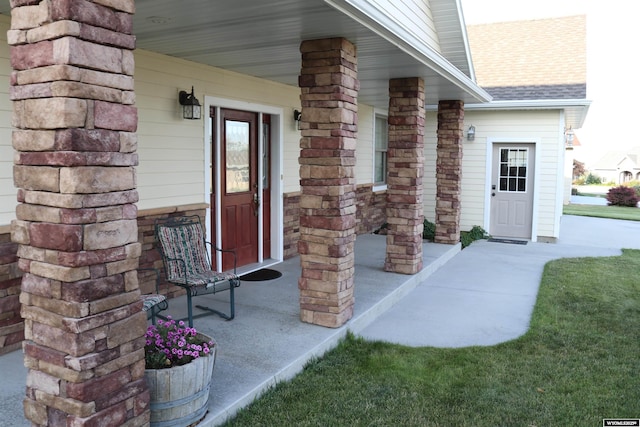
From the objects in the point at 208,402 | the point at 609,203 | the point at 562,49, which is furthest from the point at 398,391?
the point at 609,203

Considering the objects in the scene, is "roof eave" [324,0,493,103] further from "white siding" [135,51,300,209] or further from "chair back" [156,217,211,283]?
"chair back" [156,217,211,283]

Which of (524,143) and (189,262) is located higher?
(524,143)

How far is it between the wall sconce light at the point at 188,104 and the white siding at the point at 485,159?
22.1ft

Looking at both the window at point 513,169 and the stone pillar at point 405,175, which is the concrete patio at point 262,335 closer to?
the stone pillar at point 405,175

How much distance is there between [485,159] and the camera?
10844mm

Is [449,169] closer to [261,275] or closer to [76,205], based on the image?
[261,275]

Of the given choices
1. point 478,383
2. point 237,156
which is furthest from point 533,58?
point 478,383

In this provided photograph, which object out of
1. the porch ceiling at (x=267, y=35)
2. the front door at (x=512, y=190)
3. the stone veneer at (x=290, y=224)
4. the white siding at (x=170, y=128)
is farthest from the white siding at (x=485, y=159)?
the white siding at (x=170, y=128)

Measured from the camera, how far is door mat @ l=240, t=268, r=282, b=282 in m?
6.39

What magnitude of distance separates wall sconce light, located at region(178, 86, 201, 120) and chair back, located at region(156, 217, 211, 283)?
1.17 meters

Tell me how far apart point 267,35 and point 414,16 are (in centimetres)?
386

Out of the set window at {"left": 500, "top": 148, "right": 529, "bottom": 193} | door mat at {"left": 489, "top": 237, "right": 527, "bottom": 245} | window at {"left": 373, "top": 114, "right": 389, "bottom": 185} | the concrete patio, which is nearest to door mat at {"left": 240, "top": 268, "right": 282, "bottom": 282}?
the concrete patio

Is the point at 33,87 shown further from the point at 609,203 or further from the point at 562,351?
the point at 609,203

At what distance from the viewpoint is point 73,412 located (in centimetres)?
231
